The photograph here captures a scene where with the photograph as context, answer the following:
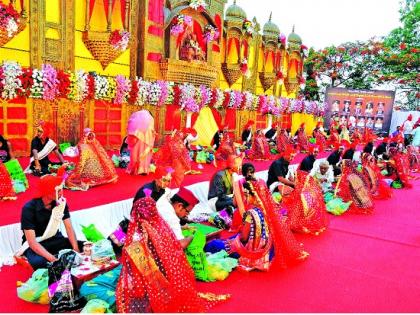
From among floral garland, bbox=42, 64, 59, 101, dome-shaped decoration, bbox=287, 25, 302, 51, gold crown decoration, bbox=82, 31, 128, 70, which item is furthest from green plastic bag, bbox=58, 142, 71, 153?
dome-shaped decoration, bbox=287, 25, 302, 51

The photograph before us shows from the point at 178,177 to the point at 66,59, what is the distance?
4.65 meters

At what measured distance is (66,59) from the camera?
8523 millimetres

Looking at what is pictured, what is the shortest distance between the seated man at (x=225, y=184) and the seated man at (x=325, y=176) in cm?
231

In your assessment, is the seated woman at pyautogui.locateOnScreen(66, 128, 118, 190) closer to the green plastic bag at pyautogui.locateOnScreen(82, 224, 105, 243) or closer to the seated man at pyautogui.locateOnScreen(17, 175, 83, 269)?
the green plastic bag at pyautogui.locateOnScreen(82, 224, 105, 243)

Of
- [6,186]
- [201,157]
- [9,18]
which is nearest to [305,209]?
[6,186]

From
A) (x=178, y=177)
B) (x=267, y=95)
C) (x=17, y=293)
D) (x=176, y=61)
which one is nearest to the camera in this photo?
(x=17, y=293)

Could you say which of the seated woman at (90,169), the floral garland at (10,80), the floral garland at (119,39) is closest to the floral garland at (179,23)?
the floral garland at (119,39)

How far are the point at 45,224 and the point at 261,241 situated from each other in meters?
A: 1.97

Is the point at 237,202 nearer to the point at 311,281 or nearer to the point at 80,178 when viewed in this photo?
the point at 311,281

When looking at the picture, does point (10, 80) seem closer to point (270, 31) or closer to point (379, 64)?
point (270, 31)

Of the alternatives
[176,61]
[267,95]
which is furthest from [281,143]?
[267,95]

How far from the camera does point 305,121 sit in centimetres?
2019

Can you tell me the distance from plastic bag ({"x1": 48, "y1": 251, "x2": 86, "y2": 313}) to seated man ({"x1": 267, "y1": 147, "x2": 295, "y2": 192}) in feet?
12.4

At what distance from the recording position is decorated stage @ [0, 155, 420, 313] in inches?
124
